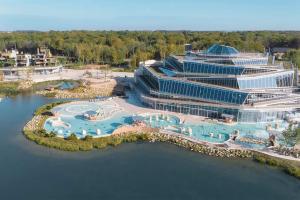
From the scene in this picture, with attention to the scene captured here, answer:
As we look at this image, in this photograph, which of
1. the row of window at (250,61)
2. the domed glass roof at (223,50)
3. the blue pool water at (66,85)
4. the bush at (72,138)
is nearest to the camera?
the bush at (72,138)

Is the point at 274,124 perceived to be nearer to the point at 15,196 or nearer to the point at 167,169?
the point at 167,169

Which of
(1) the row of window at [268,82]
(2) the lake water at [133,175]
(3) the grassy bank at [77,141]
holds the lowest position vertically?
(2) the lake water at [133,175]

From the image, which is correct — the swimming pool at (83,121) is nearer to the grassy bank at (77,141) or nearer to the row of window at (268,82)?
the grassy bank at (77,141)

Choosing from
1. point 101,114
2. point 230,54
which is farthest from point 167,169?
point 230,54

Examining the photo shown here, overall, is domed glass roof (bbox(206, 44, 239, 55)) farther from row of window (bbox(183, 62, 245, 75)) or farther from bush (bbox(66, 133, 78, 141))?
bush (bbox(66, 133, 78, 141))

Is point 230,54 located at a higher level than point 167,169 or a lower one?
higher

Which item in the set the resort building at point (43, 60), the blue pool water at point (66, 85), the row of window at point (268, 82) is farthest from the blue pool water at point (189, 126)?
the resort building at point (43, 60)

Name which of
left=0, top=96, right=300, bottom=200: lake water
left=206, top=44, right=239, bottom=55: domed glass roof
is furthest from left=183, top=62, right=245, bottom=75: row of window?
left=0, top=96, right=300, bottom=200: lake water
